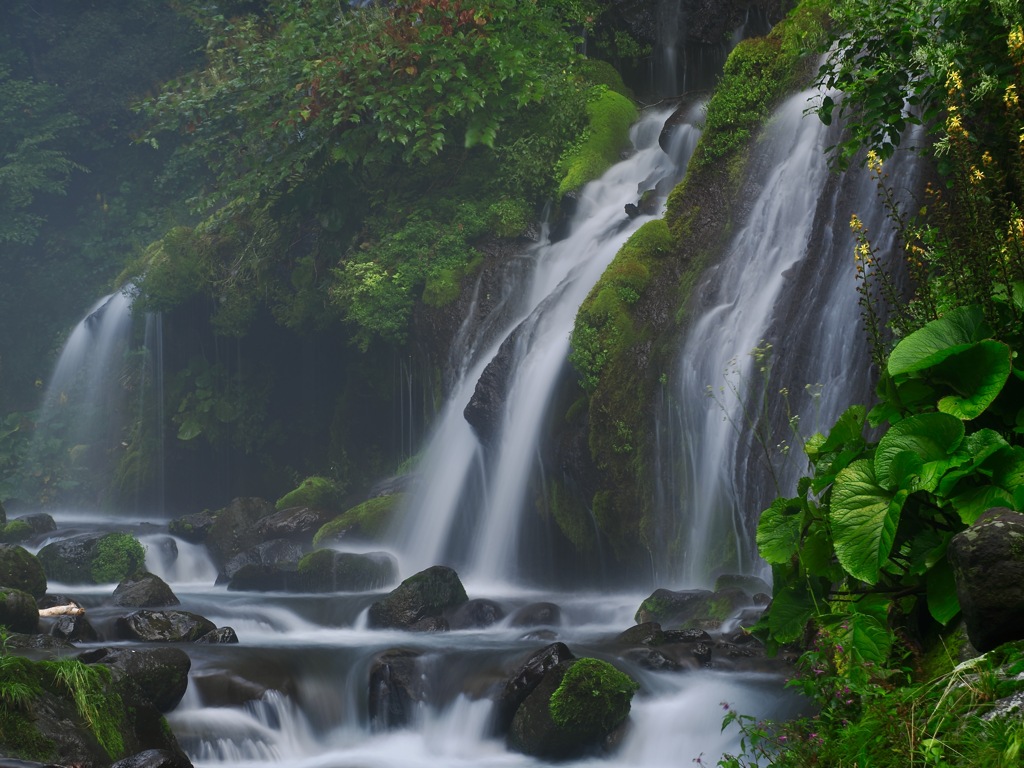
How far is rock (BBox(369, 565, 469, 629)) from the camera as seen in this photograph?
1125 centimetres

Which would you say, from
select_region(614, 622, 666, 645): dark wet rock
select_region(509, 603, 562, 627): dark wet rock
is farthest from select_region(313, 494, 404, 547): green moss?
select_region(614, 622, 666, 645): dark wet rock

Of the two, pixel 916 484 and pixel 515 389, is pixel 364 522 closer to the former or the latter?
pixel 515 389

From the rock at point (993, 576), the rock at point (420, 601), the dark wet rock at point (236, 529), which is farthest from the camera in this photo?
the dark wet rock at point (236, 529)

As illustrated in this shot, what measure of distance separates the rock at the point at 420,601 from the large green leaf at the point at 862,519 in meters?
7.66

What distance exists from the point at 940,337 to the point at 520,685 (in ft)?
15.3

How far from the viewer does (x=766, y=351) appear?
33.6ft

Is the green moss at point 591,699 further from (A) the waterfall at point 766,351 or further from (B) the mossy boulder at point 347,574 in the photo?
(B) the mossy boulder at point 347,574

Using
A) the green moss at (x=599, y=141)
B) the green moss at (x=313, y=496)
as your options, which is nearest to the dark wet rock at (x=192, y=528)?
the green moss at (x=313, y=496)

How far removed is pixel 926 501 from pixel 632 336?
314 inches

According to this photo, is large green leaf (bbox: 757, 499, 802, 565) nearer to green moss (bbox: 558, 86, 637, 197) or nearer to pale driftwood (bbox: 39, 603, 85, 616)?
pale driftwood (bbox: 39, 603, 85, 616)

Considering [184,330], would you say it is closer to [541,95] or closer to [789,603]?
[541,95]

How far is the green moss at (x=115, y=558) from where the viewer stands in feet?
49.8

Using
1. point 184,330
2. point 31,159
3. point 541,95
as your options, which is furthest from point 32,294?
point 541,95

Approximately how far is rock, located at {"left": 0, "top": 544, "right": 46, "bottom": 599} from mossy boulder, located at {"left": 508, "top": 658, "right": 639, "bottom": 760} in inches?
249
